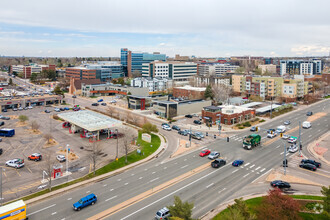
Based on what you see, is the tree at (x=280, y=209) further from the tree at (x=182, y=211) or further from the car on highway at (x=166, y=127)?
the car on highway at (x=166, y=127)

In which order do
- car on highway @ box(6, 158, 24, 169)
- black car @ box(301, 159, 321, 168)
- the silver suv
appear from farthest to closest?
black car @ box(301, 159, 321, 168) → car on highway @ box(6, 158, 24, 169) → the silver suv

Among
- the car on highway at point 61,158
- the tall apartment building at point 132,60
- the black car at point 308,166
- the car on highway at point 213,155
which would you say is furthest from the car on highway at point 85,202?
the tall apartment building at point 132,60

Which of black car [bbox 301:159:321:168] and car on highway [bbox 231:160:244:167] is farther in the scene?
car on highway [bbox 231:160:244:167]

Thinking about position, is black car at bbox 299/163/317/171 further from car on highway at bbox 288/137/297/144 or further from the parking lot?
the parking lot

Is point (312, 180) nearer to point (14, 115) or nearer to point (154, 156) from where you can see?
point (154, 156)

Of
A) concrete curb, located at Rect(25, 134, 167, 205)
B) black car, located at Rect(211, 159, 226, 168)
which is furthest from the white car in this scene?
black car, located at Rect(211, 159, 226, 168)

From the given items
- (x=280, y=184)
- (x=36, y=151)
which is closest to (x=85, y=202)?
(x=36, y=151)

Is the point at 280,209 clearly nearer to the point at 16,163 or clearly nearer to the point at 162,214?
the point at 162,214

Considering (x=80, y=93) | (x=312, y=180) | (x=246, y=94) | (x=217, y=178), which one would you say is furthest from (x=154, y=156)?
(x=80, y=93)

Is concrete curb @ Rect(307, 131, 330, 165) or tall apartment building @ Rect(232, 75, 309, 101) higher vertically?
tall apartment building @ Rect(232, 75, 309, 101)
